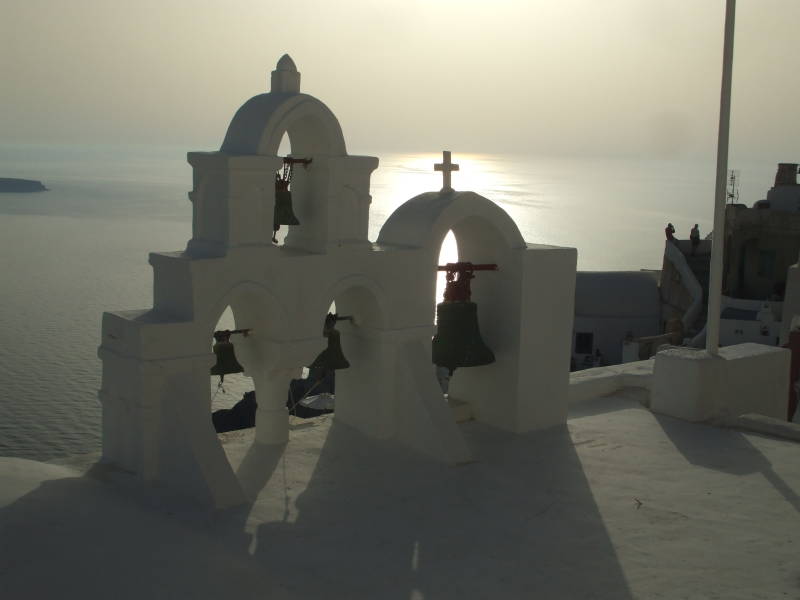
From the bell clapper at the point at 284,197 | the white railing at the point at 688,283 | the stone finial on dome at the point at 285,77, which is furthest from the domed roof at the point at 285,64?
the white railing at the point at 688,283

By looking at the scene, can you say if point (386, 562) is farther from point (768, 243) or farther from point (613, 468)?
point (768, 243)

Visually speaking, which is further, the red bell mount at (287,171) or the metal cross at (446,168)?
the metal cross at (446,168)

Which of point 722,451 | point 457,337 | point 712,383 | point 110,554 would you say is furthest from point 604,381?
point 110,554

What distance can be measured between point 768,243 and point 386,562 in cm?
3103

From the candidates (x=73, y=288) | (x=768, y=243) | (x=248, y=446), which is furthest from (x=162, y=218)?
(x=248, y=446)

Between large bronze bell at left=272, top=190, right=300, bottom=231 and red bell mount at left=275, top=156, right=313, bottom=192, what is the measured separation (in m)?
0.05

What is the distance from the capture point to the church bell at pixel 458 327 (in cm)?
899

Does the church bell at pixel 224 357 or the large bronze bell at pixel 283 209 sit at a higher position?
the large bronze bell at pixel 283 209

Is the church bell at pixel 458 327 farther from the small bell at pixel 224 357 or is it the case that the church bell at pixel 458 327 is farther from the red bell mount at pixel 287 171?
the small bell at pixel 224 357

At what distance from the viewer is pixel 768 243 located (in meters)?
33.8

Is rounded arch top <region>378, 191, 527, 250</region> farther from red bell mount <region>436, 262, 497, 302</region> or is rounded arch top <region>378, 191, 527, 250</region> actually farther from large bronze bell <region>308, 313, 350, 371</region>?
large bronze bell <region>308, 313, 350, 371</region>

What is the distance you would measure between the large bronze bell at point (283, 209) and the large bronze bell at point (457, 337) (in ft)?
6.32

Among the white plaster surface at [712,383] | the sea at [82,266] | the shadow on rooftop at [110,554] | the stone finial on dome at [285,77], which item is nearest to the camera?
the shadow on rooftop at [110,554]

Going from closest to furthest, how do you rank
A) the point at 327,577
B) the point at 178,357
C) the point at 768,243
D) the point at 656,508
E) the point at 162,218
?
the point at 327,577
the point at 178,357
the point at 656,508
the point at 768,243
the point at 162,218
